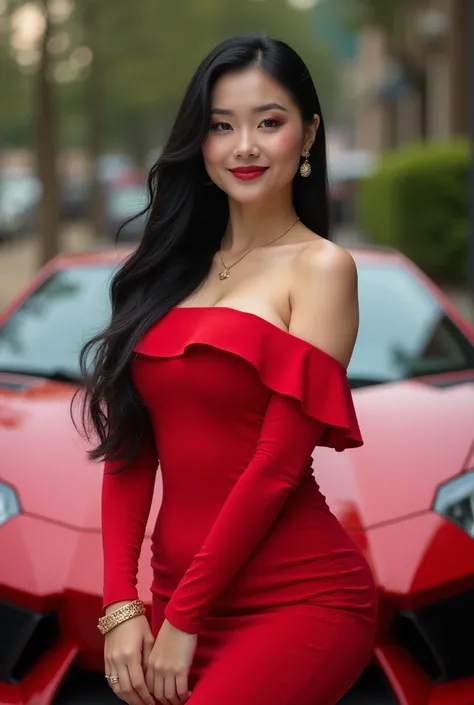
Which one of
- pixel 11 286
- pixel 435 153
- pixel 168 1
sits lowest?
pixel 11 286

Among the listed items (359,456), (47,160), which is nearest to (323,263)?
(359,456)

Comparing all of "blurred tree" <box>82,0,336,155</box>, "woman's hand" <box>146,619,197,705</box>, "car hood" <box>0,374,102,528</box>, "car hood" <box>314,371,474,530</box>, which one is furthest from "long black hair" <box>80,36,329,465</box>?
"blurred tree" <box>82,0,336,155</box>

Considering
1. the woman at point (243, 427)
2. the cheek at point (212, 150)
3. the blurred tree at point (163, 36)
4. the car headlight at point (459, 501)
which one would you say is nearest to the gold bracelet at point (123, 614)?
the woman at point (243, 427)

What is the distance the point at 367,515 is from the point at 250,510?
1.18 m

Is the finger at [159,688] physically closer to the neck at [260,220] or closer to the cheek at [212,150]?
the neck at [260,220]

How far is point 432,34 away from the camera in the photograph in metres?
27.2

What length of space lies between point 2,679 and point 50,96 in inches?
521

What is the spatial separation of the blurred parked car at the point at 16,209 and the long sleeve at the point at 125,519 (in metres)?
29.0

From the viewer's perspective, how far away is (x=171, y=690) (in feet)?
6.22

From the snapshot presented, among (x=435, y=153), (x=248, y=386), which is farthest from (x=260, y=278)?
(x=435, y=153)

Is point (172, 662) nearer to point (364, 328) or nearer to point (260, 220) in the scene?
point (260, 220)

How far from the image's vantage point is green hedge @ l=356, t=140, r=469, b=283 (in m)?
13.6

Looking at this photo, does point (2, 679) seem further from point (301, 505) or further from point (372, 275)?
point (372, 275)

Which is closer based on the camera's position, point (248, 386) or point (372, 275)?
point (248, 386)
